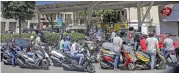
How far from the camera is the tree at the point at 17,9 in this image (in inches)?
967

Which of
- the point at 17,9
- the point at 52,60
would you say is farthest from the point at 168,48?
the point at 17,9

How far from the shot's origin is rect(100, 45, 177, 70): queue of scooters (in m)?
10.0

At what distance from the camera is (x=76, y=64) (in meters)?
10.1

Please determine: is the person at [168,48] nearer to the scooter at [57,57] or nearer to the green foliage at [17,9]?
the scooter at [57,57]

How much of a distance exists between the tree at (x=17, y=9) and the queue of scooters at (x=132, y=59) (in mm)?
15646

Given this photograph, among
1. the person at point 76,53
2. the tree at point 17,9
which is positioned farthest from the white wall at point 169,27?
the person at point 76,53

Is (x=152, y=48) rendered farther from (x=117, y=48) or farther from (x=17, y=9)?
(x=17, y=9)

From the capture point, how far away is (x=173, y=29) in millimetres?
26328

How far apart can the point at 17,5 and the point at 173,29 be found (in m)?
13.6

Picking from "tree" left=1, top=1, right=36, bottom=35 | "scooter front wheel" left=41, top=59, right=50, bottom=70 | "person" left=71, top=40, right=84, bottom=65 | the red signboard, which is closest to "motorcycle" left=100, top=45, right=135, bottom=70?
"person" left=71, top=40, right=84, bottom=65

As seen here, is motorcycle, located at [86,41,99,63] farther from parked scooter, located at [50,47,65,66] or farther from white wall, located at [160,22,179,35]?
white wall, located at [160,22,179,35]

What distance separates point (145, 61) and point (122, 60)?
78cm

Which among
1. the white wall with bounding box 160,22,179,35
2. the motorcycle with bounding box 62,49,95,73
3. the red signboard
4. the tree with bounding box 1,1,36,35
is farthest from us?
the white wall with bounding box 160,22,179,35

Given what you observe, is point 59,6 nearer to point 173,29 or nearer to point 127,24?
point 127,24
